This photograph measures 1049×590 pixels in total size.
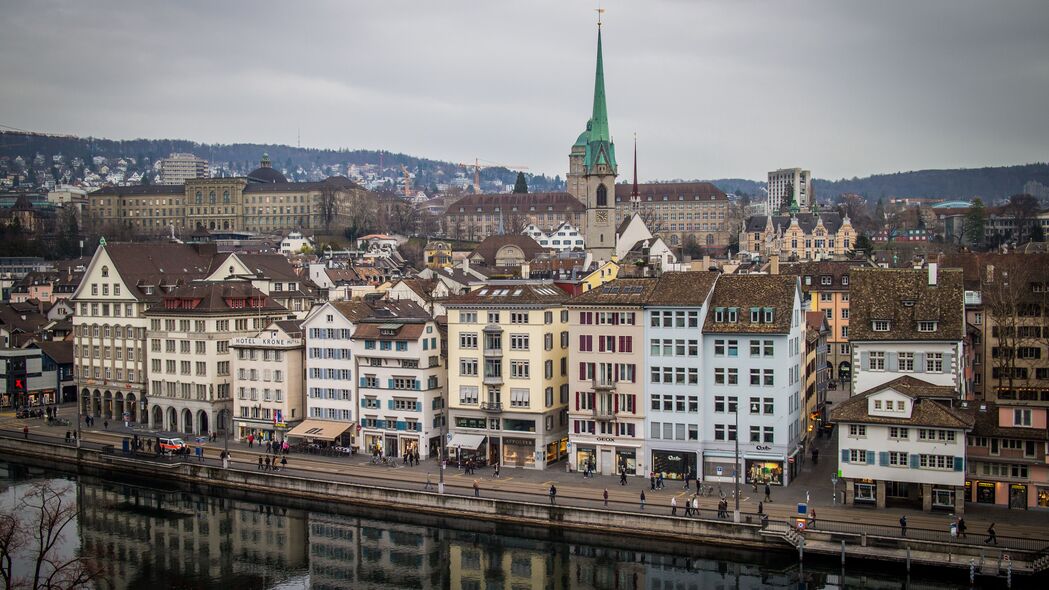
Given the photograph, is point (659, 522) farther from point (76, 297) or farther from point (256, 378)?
point (76, 297)

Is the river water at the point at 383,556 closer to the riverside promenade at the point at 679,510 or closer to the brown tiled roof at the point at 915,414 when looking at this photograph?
the riverside promenade at the point at 679,510

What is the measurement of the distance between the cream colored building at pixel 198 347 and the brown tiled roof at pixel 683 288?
3776 cm

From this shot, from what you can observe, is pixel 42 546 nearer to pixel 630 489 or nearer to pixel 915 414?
pixel 630 489

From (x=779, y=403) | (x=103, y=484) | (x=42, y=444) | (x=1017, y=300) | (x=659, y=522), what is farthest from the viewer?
(x=42, y=444)

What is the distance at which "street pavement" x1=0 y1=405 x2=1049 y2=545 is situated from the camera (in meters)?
54.4

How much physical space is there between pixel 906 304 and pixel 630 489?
19.6 meters

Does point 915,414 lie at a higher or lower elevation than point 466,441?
higher

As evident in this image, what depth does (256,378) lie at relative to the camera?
84312 millimetres

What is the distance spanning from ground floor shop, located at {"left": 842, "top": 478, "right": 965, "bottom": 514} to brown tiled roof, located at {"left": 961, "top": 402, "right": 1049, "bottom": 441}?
3516mm

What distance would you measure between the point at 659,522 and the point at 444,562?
1173 centimetres

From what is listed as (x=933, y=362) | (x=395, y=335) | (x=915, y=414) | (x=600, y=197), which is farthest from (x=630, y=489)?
(x=600, y=197)

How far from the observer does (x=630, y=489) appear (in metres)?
63.7

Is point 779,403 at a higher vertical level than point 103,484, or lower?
higher

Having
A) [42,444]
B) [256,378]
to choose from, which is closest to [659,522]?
[256,378]
